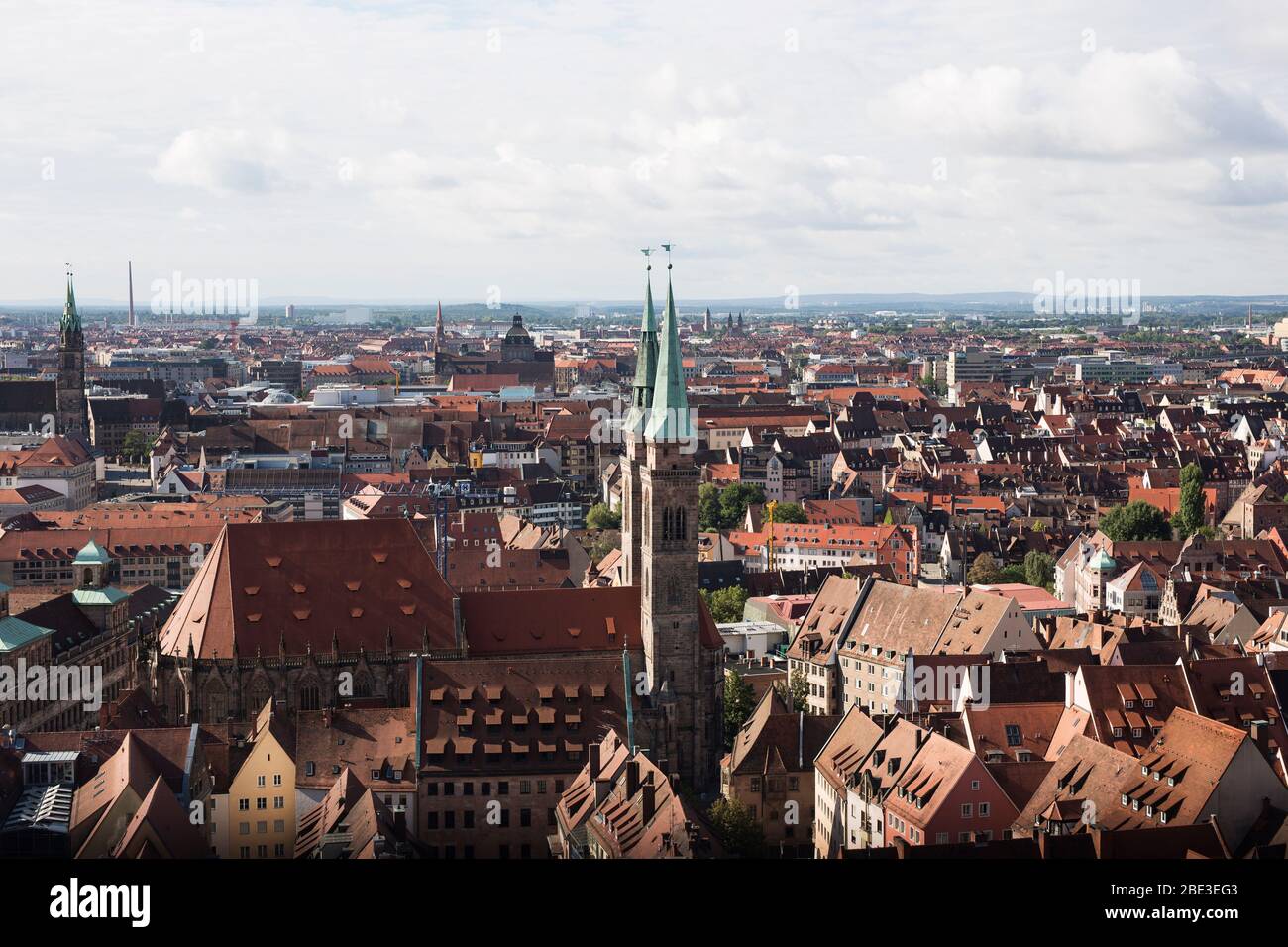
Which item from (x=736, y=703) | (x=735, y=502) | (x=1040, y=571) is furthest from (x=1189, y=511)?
(x=736, y=703)

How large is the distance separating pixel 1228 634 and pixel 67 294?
148255 mm

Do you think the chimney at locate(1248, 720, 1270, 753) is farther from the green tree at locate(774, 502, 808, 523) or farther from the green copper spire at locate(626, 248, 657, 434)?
the green tree at locate(774, 502, 808, 523)

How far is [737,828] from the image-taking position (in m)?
53.1

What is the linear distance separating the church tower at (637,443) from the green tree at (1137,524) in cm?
6383

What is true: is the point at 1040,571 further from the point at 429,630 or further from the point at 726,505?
the point at 429,630

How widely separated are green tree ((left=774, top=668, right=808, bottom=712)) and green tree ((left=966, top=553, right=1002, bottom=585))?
34.0m

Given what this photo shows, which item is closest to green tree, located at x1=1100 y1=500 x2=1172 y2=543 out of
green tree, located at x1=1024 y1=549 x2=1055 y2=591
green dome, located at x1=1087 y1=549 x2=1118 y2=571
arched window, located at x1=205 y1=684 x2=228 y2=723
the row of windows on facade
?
green tree, located at x1=1024 y1=549 x2=1055 y2=591

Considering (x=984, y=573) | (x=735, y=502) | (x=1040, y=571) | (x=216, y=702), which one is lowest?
(x=984, y=573)

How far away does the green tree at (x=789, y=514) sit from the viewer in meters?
141

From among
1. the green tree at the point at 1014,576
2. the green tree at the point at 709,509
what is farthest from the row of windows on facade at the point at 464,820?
the green tree at the point at 709,509

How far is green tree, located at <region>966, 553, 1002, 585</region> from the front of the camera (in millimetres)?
115412

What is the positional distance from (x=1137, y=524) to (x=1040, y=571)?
1953 centimetres

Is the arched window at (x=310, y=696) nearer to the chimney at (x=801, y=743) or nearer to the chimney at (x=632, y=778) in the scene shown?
the chimney at (x=632, y=778)
